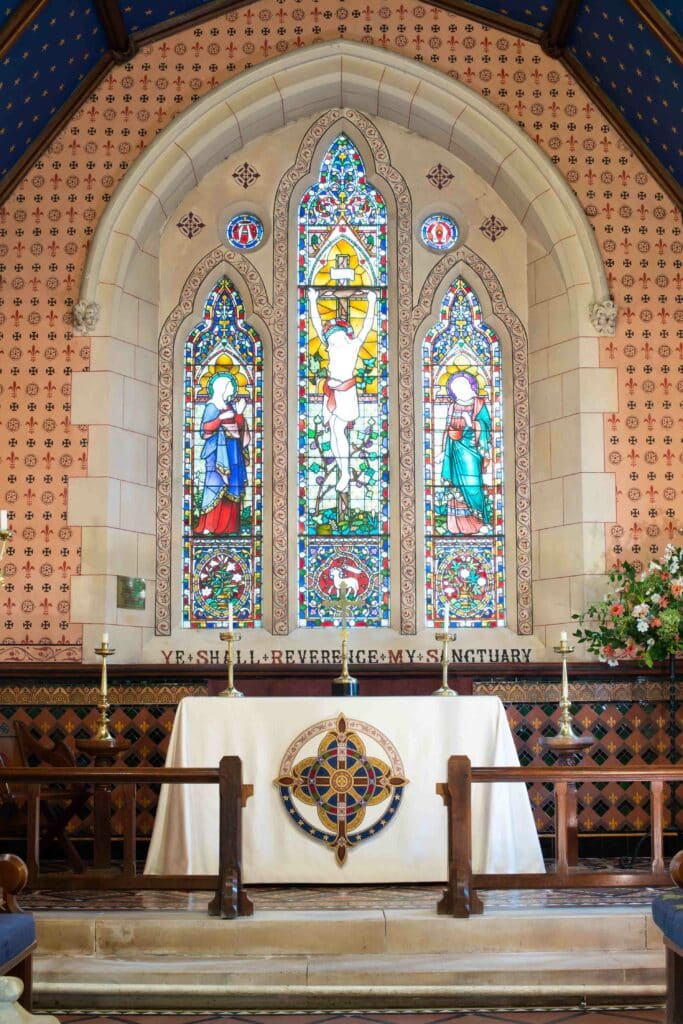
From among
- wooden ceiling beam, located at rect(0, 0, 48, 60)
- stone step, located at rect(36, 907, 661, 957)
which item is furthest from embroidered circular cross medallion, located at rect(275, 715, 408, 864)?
wooden ceiling beam, located at rect(0, 0, 48, 60)

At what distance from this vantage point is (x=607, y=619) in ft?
29.9

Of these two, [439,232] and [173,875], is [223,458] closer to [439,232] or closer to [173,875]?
[439,232]

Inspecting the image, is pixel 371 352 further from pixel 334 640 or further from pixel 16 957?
pixel 16 957

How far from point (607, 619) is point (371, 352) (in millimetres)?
2719

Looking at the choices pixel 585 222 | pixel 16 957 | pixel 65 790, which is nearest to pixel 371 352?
pixel 585 222

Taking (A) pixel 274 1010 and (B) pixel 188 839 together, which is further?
(B) pixel 188 839

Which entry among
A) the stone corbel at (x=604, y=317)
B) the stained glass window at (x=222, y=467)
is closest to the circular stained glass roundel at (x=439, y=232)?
the stone corbel at (x=604, y=317)

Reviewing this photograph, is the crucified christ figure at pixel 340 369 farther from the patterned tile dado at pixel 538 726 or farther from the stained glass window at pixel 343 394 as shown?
the patterned tile dado at pixel 538 726

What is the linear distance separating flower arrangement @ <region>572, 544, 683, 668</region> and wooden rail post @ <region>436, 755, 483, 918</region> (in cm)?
236

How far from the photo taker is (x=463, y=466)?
1009 cm

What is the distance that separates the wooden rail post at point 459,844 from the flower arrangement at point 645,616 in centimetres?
236

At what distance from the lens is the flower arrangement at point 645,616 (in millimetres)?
8461

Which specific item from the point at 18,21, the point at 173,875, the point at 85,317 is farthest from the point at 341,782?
the point at 18,21

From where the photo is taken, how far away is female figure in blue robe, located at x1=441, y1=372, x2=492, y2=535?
10.0m
